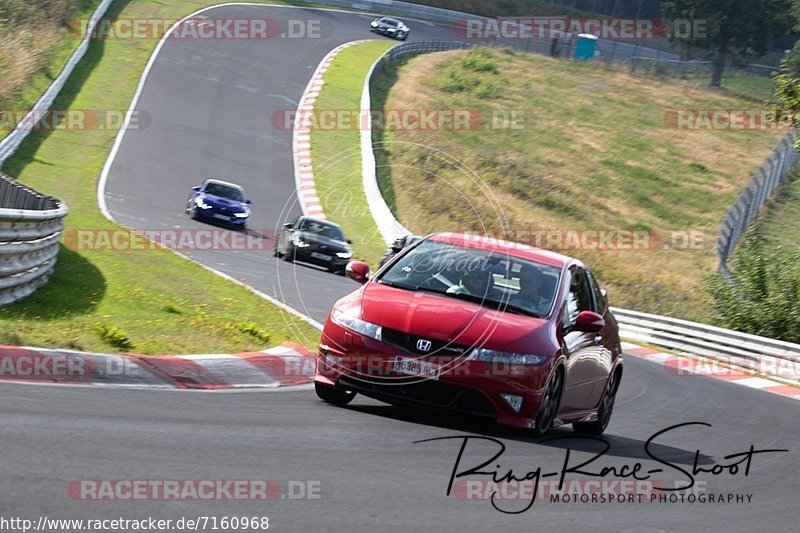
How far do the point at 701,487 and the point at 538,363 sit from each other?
4.77 ft

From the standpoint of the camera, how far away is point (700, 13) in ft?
247

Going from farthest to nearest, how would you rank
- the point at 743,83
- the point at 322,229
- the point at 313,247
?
the point at 743,83 < the point at 322,229 < the point at 313,247

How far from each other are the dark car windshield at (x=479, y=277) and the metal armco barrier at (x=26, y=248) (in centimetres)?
468

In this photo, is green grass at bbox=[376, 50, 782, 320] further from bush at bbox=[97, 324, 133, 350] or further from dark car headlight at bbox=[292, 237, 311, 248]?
bush at bbox=[97, 324, 133, 350]

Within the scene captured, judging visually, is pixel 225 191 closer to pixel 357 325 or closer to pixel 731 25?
pixel 357 325

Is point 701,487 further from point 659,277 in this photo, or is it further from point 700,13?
point 700,13

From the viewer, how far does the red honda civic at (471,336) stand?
8.92 metres

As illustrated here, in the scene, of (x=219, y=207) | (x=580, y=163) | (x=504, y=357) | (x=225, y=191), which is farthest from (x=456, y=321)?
(x=580, y=163)

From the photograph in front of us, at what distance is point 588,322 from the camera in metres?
9.73

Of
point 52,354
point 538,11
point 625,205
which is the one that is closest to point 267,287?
point 52,354

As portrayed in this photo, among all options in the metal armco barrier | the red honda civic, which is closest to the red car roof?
the red honda civic

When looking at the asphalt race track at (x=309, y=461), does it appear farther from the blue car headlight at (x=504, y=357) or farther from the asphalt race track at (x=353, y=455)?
the blue car headlight at (x=504, y=357)

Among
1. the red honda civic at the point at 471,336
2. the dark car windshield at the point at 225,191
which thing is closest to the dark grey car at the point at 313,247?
the dark car windshield at the point at 225,191

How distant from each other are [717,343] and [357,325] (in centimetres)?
1481
